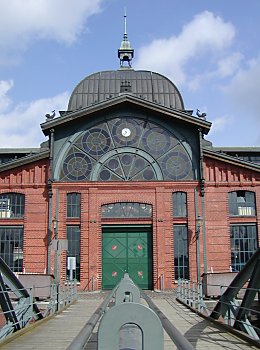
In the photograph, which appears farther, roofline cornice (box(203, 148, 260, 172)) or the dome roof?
the dome roof

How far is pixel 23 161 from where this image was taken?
30281mm

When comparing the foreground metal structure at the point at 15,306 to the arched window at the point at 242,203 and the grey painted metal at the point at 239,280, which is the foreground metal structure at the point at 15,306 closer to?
the grey painted metal at the point at 239,280

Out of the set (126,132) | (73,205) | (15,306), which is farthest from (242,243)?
(15,306)

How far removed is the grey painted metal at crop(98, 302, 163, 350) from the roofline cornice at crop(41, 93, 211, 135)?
2662 cm

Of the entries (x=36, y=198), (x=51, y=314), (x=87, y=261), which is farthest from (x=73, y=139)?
(x=51, y=314)

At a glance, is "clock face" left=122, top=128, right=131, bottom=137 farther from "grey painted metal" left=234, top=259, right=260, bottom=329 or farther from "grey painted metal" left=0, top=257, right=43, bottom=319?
"grey painted metal" left=234, top=259, right=260, bottom=329

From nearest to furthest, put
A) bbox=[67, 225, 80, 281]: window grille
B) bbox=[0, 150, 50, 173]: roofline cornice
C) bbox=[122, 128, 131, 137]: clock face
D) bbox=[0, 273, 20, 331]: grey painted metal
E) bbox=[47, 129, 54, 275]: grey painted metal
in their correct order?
bbox=[0, 273, 20, 331]: grey painted metal → bbox=[47, 129, 54, 275]: grey painted metal → bbox=[67, 225, 80, 281]: window grille → bbox=[0, 150, 50, 173]: roofline cornice → bbox=[122, 128, 131, 137]: clock face

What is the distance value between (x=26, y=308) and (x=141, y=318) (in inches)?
424

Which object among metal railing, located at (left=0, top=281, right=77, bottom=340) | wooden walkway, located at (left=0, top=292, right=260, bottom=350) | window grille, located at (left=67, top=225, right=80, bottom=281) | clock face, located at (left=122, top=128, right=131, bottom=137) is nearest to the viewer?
wooden walkway, located at (left=0, top=292, right=260, bottom=350)

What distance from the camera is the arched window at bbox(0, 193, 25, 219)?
30.1 meters

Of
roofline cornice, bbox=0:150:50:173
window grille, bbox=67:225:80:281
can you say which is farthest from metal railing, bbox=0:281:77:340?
roofline cornice, bbox=0:150:50:173

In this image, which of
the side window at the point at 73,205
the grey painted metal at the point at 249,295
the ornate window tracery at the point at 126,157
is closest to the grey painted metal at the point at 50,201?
the ornate window tracery at the point at 126,157

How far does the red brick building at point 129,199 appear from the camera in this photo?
29.4m

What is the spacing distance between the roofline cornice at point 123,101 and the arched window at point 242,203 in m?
4.41
